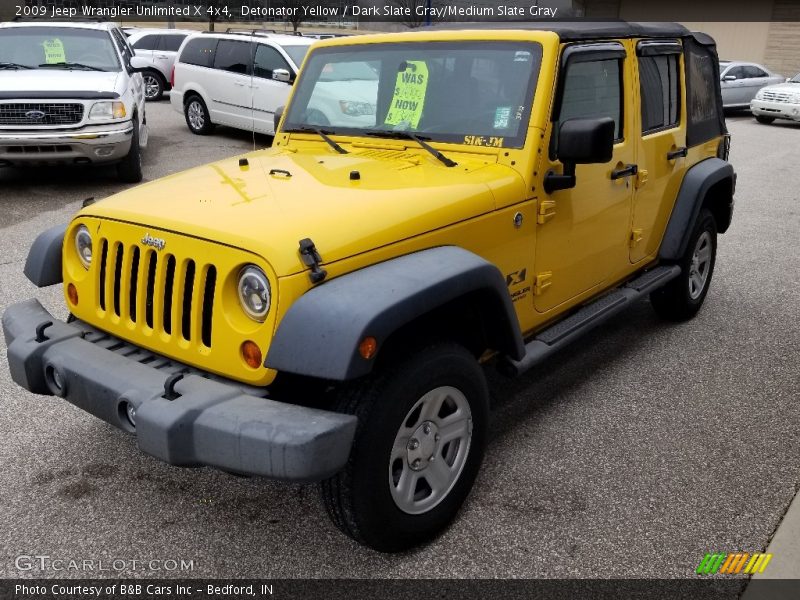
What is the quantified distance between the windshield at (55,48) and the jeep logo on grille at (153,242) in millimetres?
7417

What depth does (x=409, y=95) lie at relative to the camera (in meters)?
3.62

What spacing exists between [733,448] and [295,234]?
2471 millimetres

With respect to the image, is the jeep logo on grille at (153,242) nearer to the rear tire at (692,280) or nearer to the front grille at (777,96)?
the rear tire at (692,280)

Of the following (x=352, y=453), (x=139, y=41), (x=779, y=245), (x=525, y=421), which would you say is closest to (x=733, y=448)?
(x=525, y=421)

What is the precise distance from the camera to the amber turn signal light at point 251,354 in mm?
2453

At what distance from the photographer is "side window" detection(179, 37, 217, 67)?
1255 centimetres

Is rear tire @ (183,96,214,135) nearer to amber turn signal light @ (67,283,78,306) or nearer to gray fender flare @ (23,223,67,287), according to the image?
gray fender flare @ (23,223,67,287)

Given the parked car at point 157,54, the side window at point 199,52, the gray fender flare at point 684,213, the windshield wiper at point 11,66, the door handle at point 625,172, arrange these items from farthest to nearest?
1. the parked car at point 157,54
2. the side window at point 199,52
3. the windshield wiper at point 11,66
4. the gray fender flare at point 684,213
5. the door handle at point 625,172

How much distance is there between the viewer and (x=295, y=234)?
250 cm

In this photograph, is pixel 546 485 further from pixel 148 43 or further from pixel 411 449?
pixel 148 43

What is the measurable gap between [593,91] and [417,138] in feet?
3.16

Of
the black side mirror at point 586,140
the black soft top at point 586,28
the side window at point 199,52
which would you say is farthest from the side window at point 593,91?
the side window at point 199,52

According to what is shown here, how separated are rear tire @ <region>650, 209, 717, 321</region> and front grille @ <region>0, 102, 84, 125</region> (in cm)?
659

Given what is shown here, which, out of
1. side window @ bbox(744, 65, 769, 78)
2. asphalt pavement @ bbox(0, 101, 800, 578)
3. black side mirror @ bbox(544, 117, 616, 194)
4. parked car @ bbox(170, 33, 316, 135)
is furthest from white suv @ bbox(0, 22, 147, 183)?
side window @ bbox(744, 65, 769, 78)
